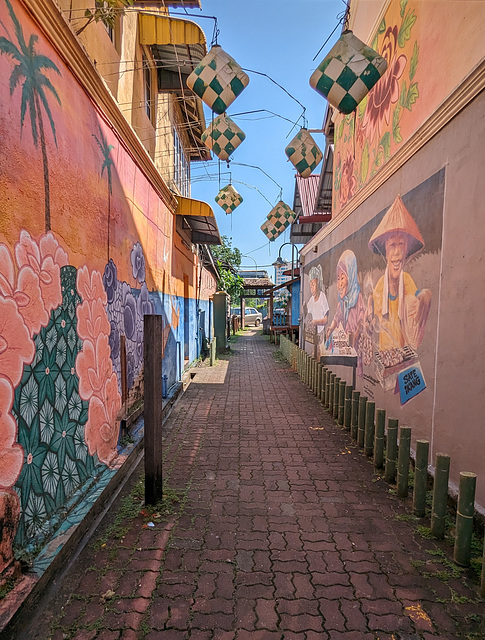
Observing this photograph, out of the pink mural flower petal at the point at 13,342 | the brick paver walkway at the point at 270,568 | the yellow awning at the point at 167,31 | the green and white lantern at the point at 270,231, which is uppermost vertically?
the yellow awning at the point at 167,31

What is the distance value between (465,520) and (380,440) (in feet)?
5.29

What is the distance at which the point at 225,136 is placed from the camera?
5.73 metres

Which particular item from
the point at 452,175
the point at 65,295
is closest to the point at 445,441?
the point at 452,175

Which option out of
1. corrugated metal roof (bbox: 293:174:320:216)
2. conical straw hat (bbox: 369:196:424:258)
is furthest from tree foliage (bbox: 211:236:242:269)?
conical straw hat (bbox: 369:196:424:258)

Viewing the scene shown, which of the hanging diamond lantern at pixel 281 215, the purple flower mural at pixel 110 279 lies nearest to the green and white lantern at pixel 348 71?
the purple flower mural at pixel 110 279

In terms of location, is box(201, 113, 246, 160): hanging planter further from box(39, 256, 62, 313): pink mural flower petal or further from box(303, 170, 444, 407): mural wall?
box(39, 256, 62, 313): pink mural flower petal

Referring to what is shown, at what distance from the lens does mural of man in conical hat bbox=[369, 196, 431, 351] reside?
417 cm

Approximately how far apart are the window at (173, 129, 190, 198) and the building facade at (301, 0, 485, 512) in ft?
15.1

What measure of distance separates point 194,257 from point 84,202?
8.48m

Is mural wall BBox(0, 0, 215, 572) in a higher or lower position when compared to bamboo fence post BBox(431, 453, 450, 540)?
higher

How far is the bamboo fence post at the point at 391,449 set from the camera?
382cm

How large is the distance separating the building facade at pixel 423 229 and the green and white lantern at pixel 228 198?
2783 millimetres

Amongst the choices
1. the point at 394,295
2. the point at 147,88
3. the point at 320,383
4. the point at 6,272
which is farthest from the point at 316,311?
the point at 6,272

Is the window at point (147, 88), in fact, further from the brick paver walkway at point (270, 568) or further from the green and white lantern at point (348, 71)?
the brick paver walkway at point (270, 568)
